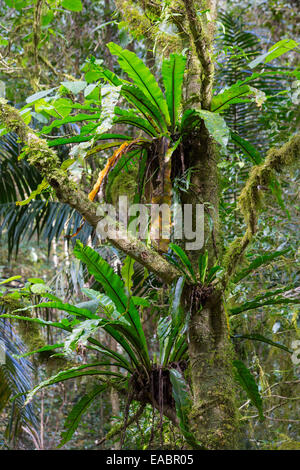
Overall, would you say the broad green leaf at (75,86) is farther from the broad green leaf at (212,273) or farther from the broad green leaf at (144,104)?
the broad green leaf at (212,273)

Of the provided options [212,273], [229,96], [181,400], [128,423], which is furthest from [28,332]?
[229,96]

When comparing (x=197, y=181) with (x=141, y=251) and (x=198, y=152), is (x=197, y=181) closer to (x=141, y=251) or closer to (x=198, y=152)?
(x=198, y=152)

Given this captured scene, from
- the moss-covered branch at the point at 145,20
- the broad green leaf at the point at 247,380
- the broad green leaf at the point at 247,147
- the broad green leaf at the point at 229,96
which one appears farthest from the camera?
the moss-covered branch at the point at 145,20

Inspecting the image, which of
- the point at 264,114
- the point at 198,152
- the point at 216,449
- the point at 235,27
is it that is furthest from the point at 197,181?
the point at 235,27

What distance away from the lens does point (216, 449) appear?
1567 mm

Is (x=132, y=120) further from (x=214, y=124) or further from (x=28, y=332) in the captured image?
(x=28, y=332)

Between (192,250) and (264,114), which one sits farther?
(264,114)

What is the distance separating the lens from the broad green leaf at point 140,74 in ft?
5.52

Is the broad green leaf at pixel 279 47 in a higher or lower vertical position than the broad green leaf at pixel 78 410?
higher

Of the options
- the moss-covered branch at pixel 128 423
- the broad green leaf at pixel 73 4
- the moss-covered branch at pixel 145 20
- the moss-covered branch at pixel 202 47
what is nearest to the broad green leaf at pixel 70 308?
the moss-covered branch at pixel 128 423

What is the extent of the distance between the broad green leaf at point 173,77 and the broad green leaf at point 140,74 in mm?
35

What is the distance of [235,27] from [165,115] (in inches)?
86.7

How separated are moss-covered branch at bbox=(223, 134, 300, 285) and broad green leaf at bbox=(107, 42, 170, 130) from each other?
47 cm
